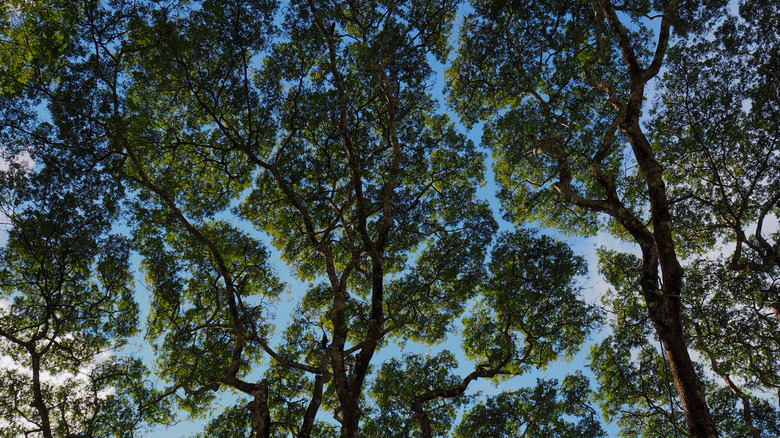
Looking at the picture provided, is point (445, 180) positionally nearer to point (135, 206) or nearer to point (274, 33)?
point (274, 33)

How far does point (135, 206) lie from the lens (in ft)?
39.8

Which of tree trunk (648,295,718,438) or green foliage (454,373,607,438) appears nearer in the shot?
tree trunk (648,295,718,438)

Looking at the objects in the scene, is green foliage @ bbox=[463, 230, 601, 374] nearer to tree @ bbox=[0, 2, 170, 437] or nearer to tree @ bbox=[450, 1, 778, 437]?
tree @ bbox=[450, 1, 778, 437]

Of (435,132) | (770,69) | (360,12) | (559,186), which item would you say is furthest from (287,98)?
(770,69)

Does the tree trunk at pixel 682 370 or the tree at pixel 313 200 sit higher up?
the tree at pixel 313 200

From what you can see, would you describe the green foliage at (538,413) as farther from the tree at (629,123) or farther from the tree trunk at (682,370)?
the tree trunk at (682,370)

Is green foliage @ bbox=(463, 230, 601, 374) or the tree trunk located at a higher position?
green foliage @ bbox=(463, 230, 601, 374)

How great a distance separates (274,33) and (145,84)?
3793 millimetres

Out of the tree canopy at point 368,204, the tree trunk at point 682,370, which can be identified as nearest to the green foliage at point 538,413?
the tree canopy at point 368,204

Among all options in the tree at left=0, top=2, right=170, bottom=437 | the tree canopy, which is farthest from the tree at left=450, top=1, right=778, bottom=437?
the tree at left=0, top=2, right=170, bottom=437

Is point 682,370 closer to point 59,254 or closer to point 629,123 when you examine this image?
point 629,123

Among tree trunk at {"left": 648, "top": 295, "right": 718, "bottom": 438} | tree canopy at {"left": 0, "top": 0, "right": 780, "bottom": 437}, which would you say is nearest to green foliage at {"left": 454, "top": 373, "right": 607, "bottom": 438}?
tree canopy at {"left": 0, "top": 0, "right": 780, "bottom": 437}

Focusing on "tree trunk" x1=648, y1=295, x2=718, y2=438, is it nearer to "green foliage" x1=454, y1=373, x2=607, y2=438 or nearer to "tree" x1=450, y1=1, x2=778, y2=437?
"tree" x1=450, y1=1, x2=778, y2=437

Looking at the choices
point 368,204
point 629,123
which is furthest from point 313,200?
point 629,123
